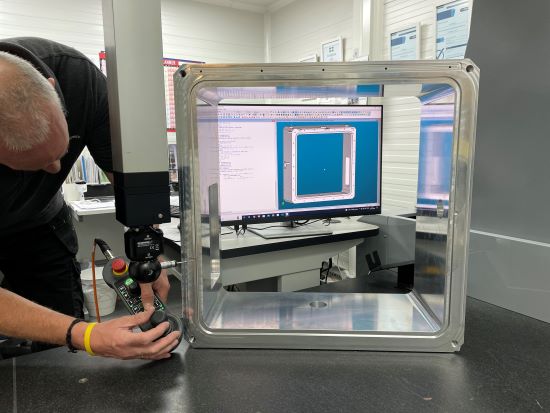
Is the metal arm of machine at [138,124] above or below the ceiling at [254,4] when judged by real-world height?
below

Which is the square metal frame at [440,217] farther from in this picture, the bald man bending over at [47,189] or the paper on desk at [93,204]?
the paper on desk at [93,204]

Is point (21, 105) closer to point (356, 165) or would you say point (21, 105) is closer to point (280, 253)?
point (280, 253)

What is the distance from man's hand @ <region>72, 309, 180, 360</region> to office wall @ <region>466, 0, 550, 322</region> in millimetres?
714

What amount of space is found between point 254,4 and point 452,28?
232cm

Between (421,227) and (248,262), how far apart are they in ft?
1.91

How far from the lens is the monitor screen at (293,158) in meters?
1.22

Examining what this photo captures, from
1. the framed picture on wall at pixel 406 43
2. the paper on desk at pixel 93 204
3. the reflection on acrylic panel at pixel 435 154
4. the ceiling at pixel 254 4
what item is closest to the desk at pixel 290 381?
the reflection on acrylic panel at pixel 435 154

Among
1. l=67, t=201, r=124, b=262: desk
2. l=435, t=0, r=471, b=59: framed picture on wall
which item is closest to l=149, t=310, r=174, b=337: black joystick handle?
l=435, t=0, r=471, b=59: framed picture on wall

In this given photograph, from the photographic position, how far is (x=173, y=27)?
3.72 m

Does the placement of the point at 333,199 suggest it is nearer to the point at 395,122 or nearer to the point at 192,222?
the point at 192,222

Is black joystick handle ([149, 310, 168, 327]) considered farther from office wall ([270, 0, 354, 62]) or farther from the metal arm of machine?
office wall ([270, 0, 354, 62])

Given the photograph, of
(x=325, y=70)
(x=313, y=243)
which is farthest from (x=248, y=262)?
(x=325, y=70)

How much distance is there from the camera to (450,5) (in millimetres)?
2248

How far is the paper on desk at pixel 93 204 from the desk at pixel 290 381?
1.87 metres
